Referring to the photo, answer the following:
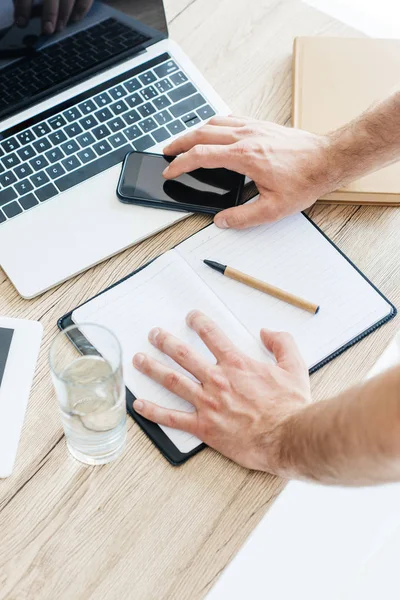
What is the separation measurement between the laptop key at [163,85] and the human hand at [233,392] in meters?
0.40

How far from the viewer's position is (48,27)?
3.10 ft

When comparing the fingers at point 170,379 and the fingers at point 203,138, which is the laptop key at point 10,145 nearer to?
the fingers at point 203,138

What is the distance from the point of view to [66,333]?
761 millimetres

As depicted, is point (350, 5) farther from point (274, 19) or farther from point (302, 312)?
point (302, 312)

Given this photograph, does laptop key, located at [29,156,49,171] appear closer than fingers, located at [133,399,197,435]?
No

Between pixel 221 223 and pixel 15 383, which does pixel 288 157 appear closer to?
pixel 221 223

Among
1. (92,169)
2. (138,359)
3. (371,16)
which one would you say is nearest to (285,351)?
(138,359)

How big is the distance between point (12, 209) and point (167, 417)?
0.38 meters

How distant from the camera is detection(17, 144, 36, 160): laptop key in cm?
98

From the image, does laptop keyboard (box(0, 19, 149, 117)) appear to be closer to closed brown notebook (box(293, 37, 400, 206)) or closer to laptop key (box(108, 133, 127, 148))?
laptop key (box(108, 133, 127, 148))

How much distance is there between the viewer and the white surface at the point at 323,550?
4.26ft

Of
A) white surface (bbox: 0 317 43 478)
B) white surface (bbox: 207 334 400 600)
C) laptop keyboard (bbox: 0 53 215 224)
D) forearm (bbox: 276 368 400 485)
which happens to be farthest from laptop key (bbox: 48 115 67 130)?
white surface (bbox: 207 334 400 600)

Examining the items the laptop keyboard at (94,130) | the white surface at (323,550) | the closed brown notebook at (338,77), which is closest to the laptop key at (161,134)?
the laptop keyboard at (94,130)

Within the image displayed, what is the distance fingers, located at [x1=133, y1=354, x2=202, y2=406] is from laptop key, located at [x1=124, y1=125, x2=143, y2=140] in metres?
0.37
